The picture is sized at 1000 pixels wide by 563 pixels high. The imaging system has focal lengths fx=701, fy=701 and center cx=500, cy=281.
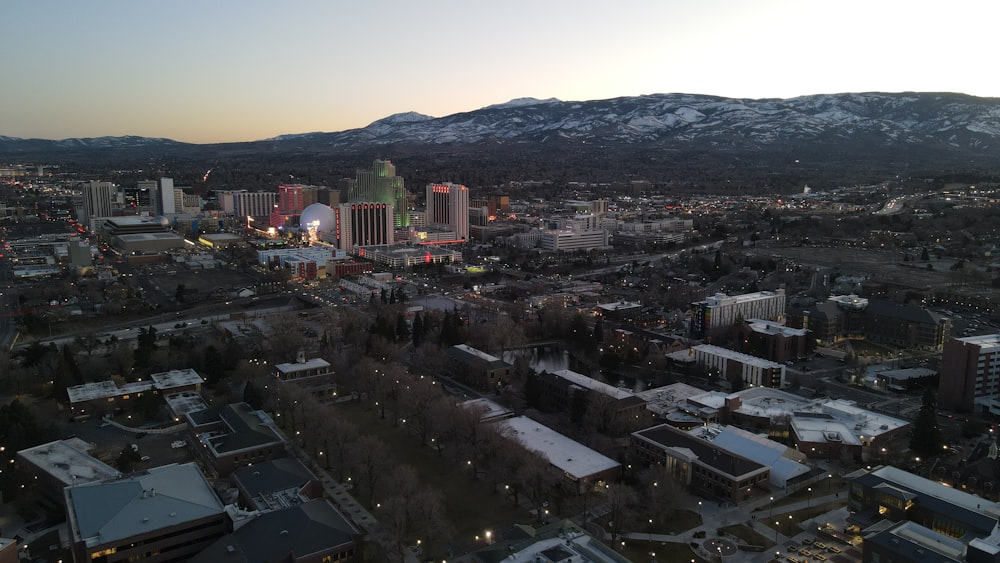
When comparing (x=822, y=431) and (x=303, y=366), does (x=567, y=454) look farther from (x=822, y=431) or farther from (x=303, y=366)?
(x=303, y=366)

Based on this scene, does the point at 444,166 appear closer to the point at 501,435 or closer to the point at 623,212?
the point at 623,212

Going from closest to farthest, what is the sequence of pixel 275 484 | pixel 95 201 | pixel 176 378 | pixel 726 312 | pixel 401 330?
pixel 275 484 → pixel 176 378 → pixel 401 330 → pixel 726 312 → pixel 95 201

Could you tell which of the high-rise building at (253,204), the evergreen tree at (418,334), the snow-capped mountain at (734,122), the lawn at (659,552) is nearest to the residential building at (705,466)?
the lawn at (659,552)

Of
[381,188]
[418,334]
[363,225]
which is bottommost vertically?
[418,334]

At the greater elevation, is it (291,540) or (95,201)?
(95,201)

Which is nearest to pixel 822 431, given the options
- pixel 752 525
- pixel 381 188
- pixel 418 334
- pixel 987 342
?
pixel 752 525

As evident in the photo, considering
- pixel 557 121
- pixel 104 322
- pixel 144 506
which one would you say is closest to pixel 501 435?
pixel 144 506

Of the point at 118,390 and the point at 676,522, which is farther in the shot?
the point at 118,390
